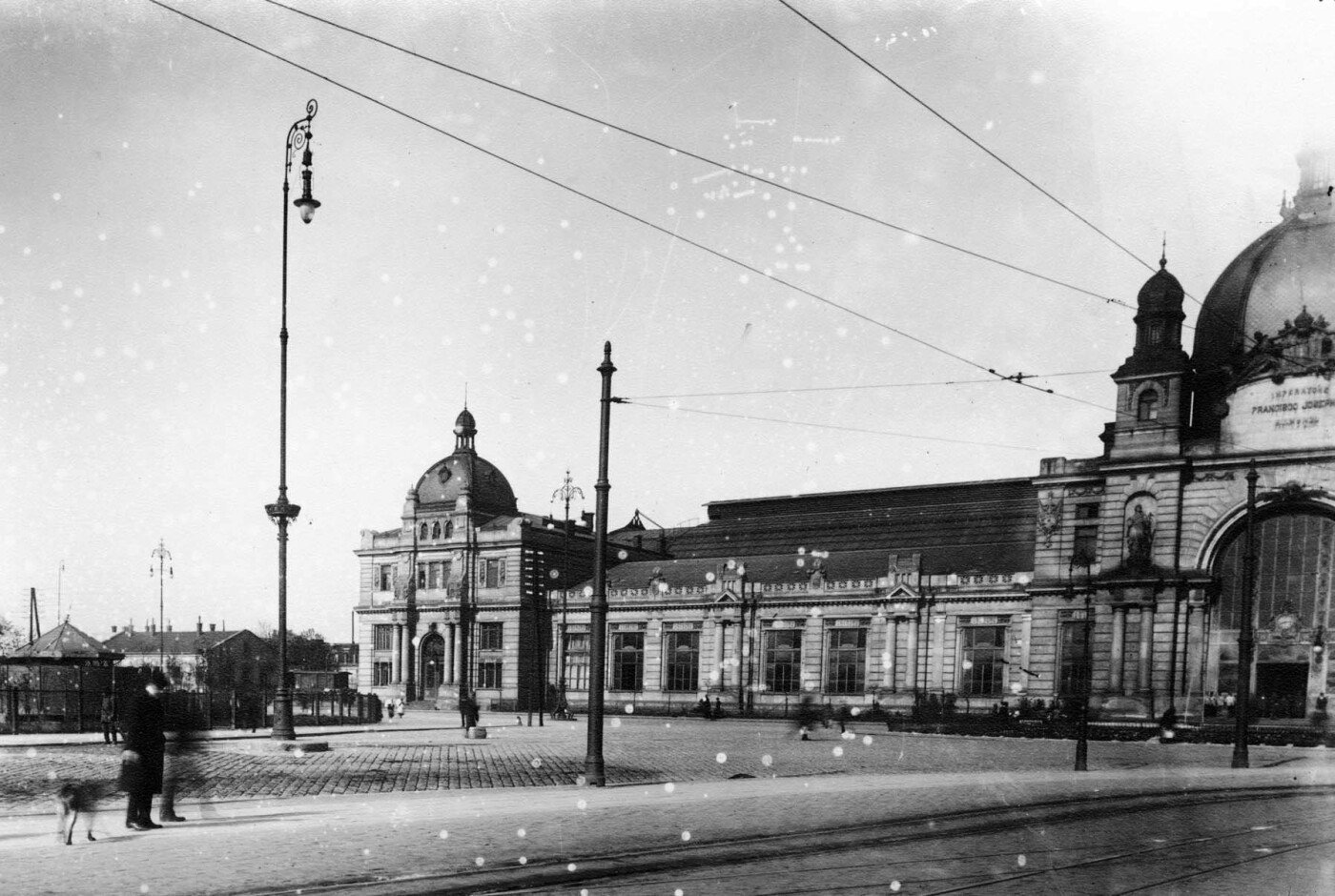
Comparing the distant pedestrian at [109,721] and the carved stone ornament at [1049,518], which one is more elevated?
the carved stone ornament at [1049,518]

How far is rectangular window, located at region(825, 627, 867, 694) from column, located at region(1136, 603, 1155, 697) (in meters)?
14.2

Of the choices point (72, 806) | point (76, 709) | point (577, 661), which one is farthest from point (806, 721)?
point (72, 806)

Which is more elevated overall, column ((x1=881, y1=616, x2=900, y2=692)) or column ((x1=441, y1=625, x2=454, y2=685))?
column ((x1=881, y1=616, x2=900, y2=692))

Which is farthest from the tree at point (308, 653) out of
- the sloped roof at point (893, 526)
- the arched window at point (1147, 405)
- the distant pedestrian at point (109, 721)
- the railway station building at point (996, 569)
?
the distant pedestrian at point (109, 721)

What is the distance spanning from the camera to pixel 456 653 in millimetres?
74000

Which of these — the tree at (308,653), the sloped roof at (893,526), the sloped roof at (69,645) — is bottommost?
the tree at (308,653)

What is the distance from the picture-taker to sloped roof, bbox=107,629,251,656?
12231cm

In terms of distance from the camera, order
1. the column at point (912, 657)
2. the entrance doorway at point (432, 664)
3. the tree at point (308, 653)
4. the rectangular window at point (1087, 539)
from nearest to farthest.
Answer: the rectangular window at point (1087, 539) → the column at point (912, 657) → the entrance doorway at point (432, 664) → the tree at point (308, 653)

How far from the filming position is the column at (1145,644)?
161 ft

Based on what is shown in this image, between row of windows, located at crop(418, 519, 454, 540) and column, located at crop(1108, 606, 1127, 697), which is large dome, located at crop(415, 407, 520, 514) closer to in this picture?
row of windows, located at crop(418, 519, 454, 540)

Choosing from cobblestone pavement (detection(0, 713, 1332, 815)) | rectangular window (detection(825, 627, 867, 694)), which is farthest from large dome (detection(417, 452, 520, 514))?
cobblestone pavement (detection(0, 713, 1332, 815))

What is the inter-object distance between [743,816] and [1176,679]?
3885cm

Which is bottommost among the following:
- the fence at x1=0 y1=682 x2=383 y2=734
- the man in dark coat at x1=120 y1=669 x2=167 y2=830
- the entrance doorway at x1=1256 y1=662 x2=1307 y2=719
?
the entrance doorway at x1=1256 y1=662 x2=1307 y2=719

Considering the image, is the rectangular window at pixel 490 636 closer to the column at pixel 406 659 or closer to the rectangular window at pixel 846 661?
the column at pixel 406 659
